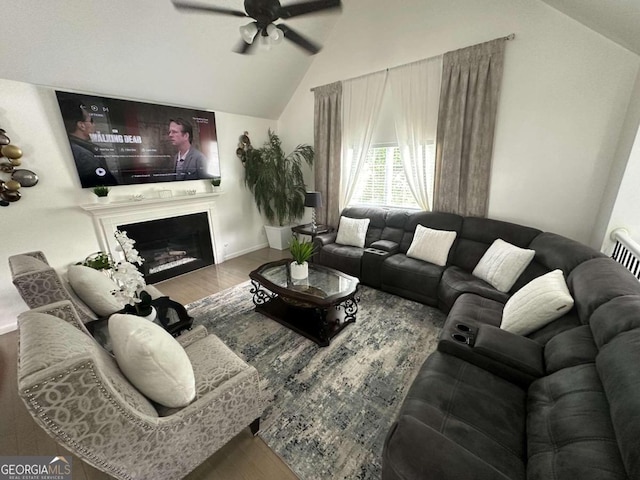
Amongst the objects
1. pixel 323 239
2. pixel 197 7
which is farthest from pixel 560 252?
pixel 197 7

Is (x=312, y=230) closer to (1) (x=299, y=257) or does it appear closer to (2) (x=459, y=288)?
(1) (x=299, y=257)

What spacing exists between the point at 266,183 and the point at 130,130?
6.46 ft

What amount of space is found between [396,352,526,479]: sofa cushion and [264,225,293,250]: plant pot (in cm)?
378

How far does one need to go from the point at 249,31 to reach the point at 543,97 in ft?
9.61

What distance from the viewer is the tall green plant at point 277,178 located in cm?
444

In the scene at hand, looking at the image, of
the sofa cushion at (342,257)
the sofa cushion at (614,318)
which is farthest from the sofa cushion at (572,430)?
the sofa cushion at (342,257)

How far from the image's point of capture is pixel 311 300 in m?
2.21

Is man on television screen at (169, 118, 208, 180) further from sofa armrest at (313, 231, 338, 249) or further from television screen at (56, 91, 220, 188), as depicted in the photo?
sofa armrest at (313, 231, 338, 249)

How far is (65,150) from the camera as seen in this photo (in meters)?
2.78

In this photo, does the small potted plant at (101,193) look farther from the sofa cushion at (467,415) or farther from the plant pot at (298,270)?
the sofa cushion at (467,415)

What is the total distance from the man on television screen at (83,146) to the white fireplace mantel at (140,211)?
1.07 ft

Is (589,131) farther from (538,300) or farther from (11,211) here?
(11,211)

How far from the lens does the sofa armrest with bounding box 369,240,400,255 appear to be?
3.30 m

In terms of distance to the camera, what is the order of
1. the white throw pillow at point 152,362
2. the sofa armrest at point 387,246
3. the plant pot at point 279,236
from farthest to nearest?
the plant pot at point 279,236 < the sofa armrest at point 387,246 < the white throw pillow at point 152,362
